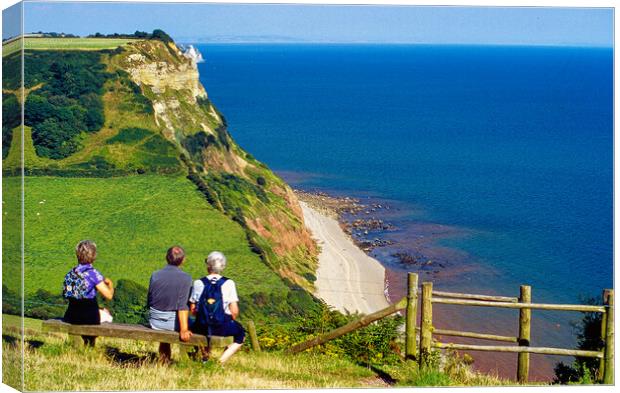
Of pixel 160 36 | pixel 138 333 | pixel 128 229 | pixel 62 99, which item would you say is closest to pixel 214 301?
pixel 138 333

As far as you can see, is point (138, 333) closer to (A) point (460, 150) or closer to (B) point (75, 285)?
(B) point (75, 285)

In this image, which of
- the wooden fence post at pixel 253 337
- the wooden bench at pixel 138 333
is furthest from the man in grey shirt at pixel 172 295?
the wooden fence post at pixel 253 337

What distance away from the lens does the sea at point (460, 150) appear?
17.6 meters

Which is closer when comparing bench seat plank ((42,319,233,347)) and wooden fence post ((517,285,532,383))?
bench seat plank ((42,319,233,347))

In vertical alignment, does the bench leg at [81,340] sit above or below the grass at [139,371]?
above

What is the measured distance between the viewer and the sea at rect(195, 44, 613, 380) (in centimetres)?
1764

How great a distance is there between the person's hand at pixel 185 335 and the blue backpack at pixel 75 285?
3.64 feet

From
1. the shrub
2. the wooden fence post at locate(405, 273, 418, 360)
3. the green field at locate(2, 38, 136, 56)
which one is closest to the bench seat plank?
the wooden fence post at locate(405, 273, 418, 360)

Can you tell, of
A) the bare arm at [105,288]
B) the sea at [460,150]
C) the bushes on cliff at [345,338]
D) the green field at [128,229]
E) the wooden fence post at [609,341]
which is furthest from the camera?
the sea at [460,150]

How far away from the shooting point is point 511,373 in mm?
17484

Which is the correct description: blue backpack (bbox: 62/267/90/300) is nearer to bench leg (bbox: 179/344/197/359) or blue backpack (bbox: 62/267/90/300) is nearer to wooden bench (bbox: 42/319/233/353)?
wooden bench (bbox: 42/319/233/353)

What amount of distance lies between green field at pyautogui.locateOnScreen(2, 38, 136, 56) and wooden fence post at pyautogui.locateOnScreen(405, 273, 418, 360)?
518 centimetres

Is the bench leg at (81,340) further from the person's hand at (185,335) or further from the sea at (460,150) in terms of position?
the sea at (460,150)

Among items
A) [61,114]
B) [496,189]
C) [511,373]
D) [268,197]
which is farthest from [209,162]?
[511,373]
